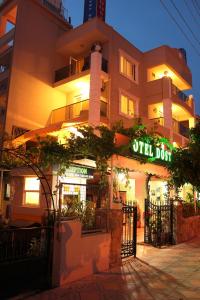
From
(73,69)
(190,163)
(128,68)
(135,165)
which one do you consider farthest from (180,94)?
(190,163)

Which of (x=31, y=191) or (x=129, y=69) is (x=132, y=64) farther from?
(x=31, y=191)

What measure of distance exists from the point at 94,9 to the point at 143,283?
59.5ft

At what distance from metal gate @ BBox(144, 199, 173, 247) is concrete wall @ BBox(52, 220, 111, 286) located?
13.6 feet

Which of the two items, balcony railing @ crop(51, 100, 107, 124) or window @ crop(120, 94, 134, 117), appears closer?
balcony railing @ crop(51, 100, 107, 124)

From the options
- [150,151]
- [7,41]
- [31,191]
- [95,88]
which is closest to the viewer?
[150,151]

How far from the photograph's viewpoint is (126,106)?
20000 millimetres

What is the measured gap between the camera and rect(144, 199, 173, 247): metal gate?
11.8 meters

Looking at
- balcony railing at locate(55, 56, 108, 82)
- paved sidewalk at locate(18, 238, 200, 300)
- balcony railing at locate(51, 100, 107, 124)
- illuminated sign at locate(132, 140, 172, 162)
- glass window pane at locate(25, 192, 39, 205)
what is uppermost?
balcony railing at locate(55, 56, 108, 82)

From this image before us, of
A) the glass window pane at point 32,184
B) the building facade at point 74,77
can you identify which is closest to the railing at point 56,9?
the building facade at point 74,77

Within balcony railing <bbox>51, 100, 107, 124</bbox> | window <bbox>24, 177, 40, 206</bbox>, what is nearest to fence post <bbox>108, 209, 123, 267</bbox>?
window <bbox>24, 177, 40, 206</bbox>

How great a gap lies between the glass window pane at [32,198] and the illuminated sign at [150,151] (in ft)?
19.8

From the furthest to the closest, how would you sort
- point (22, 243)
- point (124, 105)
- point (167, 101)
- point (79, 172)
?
point (167, 101) → point (124, 105) → point (79, 172) → point (22, 243)

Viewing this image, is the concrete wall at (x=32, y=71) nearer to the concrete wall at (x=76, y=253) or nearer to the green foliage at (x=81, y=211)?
the green foliage at (x=81, y=211)

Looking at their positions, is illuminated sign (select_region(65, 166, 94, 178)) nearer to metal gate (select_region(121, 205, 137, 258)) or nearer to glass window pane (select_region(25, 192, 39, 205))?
glass window pane (select_region(25, 192, 39, 205))
